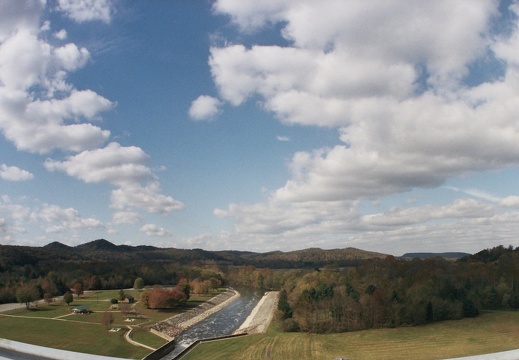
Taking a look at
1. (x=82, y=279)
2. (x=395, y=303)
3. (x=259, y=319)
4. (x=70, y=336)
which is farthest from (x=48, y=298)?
(x=395, y=303)

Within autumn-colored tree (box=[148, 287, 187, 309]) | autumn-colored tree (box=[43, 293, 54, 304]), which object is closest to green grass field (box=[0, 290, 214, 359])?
autumn-colored tree (box=[43, 293, 54, 304])

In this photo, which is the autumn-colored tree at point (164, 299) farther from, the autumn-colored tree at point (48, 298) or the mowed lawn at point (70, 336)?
the autumn-colored tree at point (48, 298)

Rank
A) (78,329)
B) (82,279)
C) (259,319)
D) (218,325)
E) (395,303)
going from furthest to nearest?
(82,279) → (259,319) → (218,325) → (78,329) → (395,303)

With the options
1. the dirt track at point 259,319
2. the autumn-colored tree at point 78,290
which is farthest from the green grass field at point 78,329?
the dirt track at point 259,319

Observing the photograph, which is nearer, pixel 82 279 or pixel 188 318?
pixel 188 318

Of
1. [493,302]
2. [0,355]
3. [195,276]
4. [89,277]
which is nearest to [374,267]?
[493,302]

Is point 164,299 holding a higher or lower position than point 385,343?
higher

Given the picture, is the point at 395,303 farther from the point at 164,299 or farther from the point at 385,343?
the point at 164,299
